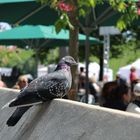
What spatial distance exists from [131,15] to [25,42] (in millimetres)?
10975

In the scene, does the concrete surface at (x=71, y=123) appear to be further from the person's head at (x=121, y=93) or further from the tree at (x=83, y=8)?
the person's head at (x=121, y=93)

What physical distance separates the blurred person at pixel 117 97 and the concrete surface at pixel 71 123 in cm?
281

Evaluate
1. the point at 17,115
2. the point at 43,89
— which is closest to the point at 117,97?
the point at 17,115

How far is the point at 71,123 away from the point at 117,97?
4.25 meters

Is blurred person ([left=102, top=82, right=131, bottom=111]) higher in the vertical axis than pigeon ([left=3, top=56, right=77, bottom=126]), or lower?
lower

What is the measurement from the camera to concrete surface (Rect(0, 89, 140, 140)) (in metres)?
4.04

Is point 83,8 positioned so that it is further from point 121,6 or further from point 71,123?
point 71,123

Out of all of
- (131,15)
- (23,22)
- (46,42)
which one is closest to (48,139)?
(131,15)

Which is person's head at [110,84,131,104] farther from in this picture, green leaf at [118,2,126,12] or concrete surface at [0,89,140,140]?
concrete surface at [0,89,140,140]

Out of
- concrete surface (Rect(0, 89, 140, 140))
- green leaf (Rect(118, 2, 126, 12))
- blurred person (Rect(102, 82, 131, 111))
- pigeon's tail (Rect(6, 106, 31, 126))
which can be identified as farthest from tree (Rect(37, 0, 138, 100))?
pigeon's tail (Rect(6, 106, 31, 126))

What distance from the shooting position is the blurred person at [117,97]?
8.82 meters

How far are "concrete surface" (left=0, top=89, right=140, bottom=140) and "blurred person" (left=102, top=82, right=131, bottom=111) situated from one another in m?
2.81

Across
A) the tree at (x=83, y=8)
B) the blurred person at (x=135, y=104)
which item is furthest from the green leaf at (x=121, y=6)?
the blurred person at (x=135, y=104)

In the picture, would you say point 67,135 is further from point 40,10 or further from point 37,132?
point 40,10
